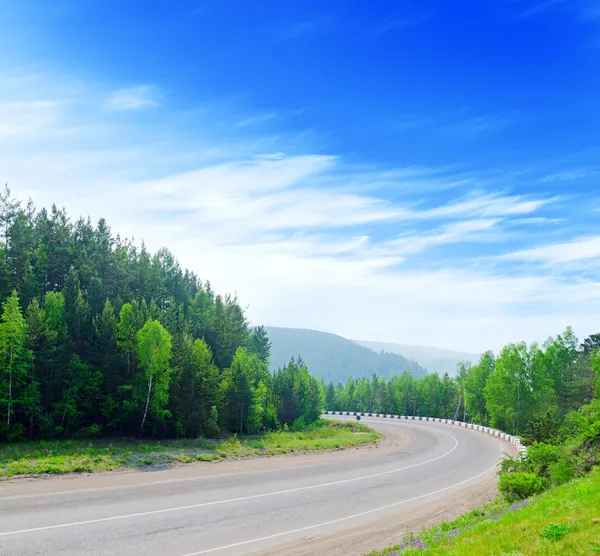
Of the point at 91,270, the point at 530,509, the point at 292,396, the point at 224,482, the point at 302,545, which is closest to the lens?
the point at 530,509

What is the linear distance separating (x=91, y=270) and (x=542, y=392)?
63409mm

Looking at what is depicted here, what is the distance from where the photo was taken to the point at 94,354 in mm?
38062

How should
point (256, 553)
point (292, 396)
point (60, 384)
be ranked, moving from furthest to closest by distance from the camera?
point (292, 396) → point (60, 384) → point (256, 553)

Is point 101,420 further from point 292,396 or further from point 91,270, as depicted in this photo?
point 292,396

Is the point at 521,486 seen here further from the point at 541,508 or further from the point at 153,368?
the point at 153,368

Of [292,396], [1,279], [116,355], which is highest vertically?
[1,279]

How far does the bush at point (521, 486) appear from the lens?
18828mm

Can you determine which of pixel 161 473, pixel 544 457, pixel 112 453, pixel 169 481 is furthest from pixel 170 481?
pixel 544 457

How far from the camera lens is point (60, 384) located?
3625 cm

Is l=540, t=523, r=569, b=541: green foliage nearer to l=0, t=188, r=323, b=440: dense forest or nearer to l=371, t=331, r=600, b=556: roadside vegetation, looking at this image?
l=371, t=331, r=600, b=556: roadside vegetation

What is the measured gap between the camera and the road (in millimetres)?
14470

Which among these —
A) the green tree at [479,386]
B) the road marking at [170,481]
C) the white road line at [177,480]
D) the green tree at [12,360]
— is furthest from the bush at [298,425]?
the green tree at [12,360]

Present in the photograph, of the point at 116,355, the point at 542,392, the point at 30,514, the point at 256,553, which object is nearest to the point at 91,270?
the point at 116,355

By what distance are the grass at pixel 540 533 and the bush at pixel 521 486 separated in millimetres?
5326
